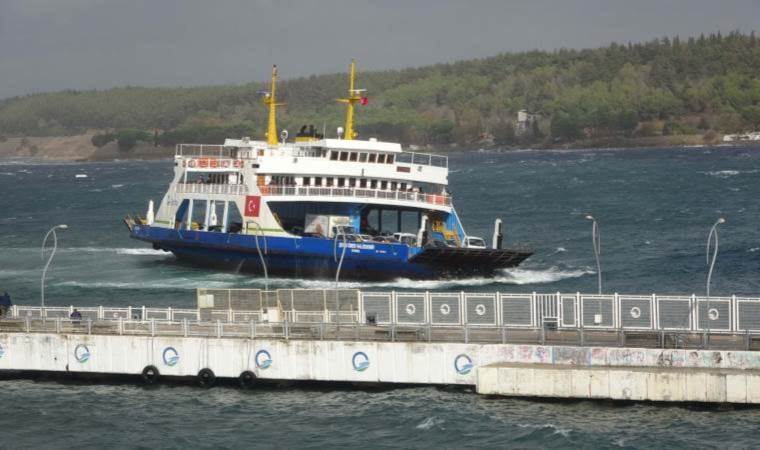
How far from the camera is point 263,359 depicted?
41.2 metres

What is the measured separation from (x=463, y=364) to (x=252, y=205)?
110ft

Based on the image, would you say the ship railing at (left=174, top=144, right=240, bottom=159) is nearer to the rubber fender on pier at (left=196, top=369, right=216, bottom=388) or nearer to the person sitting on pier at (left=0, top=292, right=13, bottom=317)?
the person sitting on pier at (left=0, top=292, right=13, bottom=317)

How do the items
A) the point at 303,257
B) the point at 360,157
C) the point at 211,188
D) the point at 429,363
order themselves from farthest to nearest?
the point at 211,188 → the point at 360,157 → the point at 303,257 → the point at 429,363

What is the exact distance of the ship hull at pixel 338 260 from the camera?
66.7 metres

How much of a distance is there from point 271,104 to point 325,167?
1247 cm

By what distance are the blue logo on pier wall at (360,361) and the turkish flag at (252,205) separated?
103ft

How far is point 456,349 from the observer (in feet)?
130

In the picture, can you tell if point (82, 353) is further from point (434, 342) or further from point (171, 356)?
point (434, 342)

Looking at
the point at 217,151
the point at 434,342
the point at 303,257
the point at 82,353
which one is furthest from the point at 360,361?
the point at 217,151

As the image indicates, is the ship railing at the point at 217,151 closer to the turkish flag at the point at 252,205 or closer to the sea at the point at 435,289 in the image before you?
the turkish flag at the point at 252,205

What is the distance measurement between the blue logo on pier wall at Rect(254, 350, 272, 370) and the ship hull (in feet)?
83.6

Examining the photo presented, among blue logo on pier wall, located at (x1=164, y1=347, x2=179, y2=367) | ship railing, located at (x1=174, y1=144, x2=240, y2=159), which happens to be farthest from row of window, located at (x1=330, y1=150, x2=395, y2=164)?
blue logo on pier wall, located at (x1=164, y1=347, x2=179, y2=367)

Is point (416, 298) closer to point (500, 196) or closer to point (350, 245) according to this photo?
point (350, 245)

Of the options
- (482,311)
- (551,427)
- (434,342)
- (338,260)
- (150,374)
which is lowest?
(551,427)
